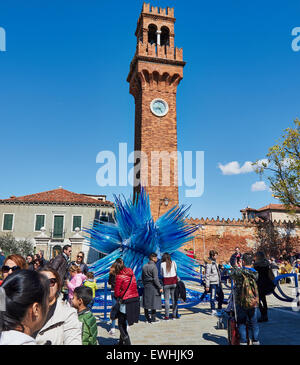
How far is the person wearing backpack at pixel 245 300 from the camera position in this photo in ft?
13.5

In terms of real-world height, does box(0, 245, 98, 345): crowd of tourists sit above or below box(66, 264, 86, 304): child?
above

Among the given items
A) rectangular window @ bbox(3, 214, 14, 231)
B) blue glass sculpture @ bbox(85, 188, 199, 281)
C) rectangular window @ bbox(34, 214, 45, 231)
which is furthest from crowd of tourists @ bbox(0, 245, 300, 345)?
rectangular window @ bbox(3, 214, 14, 231)

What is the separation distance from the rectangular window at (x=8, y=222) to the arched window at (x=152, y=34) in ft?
70.3

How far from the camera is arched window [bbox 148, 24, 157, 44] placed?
82.6 ft

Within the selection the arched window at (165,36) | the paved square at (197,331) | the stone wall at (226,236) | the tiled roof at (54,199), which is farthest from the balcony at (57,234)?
the paved square at (197,331)

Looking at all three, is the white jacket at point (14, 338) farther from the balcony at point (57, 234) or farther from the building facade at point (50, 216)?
the balcony at point (57, 234)

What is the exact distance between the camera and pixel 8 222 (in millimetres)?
28000

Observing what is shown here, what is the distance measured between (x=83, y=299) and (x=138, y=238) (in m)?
5.33

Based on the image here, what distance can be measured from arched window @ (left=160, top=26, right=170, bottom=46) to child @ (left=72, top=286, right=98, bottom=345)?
26.0 metres

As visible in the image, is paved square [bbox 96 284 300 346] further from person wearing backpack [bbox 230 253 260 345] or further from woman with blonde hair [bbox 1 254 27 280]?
woman with blonde hair [bbox 1 254 27 280]

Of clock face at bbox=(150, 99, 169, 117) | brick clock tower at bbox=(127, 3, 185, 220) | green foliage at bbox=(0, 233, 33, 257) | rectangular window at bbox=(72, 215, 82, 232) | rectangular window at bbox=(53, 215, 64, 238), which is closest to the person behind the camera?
brick clock tower at bbox=(127, 3, 185, 220)

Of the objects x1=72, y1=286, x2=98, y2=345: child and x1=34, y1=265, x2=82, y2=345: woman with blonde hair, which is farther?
x1=72, y1=286, x2=98, y2=345: child

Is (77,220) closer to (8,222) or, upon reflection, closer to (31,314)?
(8,222)
